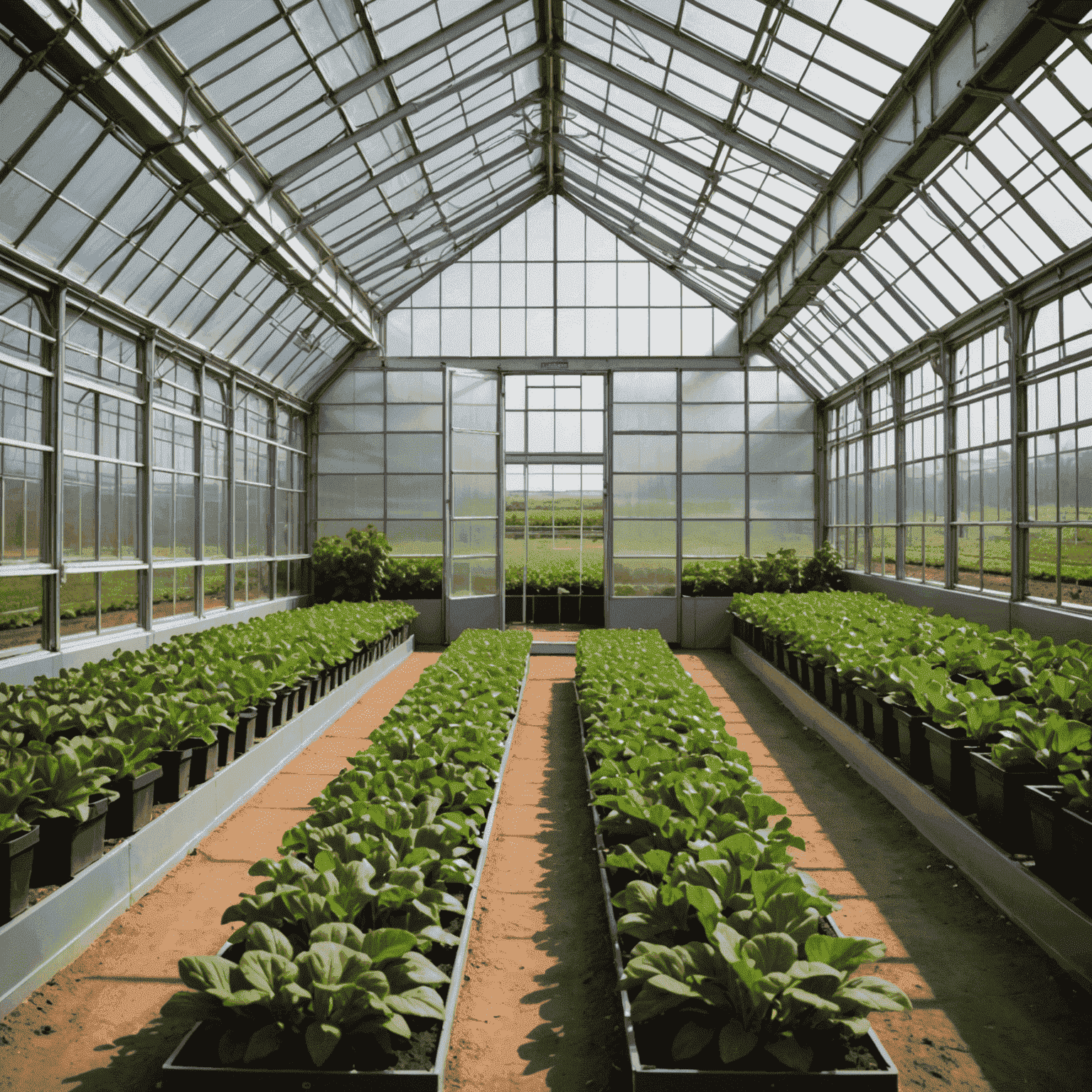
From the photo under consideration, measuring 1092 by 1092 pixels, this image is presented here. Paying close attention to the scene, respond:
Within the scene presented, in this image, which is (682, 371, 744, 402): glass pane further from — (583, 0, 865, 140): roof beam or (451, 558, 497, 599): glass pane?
(583, 0, 865, 140): roof beam

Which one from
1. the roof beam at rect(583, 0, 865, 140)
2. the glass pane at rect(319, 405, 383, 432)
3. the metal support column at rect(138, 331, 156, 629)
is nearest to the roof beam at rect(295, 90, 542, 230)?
the metal support column at rect(138, 331, 156, 629)

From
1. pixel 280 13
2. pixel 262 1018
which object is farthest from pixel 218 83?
pixel 262 1018

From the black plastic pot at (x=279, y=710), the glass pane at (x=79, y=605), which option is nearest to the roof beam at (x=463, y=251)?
the glass pane at (x=79, y=605)

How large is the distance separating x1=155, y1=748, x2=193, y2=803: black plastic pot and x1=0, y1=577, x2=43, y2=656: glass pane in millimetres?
3297

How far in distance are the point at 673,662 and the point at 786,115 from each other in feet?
18.6

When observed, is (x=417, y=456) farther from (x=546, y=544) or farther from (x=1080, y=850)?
(x=1080, y=850)

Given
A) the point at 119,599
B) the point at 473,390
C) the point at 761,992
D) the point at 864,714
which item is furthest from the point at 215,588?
the point at 761,992

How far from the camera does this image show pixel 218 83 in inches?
290

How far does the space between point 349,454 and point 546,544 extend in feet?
13.0

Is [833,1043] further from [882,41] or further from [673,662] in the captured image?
[882,41]

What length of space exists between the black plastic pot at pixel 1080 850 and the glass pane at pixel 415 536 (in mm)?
12651

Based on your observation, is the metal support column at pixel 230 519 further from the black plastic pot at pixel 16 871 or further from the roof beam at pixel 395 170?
the black plastic pot at pixel 16 871

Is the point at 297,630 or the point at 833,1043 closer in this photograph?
the point at 833,1043

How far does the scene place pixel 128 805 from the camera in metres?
4.25
